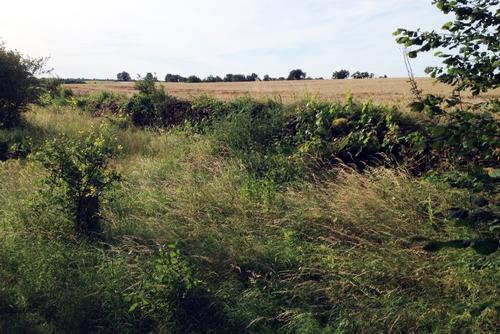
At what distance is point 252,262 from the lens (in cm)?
539

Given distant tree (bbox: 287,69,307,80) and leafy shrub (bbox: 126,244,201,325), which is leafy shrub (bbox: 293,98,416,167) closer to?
leafy shrub (bbox: 126,244,201,325)

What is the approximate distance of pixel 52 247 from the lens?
6008 millimetres

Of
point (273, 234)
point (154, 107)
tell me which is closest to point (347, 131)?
point (273, 234)

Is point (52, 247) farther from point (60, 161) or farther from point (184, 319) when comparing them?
point (184, 319)

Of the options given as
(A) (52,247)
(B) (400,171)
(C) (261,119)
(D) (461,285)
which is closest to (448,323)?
(D) (461,285)

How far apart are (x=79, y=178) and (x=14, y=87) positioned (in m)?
9.04

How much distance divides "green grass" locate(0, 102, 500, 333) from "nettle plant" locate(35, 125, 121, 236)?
0.19 metres

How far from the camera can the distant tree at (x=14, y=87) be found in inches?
557

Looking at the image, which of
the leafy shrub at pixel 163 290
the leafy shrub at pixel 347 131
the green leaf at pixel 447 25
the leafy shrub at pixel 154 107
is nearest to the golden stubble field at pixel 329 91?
the green leaf at pixel 447 25

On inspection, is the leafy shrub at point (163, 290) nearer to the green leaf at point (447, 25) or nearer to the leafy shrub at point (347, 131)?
the green leaf at point (447, 25)

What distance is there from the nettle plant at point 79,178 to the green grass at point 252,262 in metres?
0.19

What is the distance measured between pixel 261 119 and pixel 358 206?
4.28m

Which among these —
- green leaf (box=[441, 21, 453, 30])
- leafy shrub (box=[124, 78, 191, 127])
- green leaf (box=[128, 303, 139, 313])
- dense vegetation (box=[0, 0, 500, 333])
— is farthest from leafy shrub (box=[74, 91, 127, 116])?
green leaf (box=[441, 21, 453, 30])

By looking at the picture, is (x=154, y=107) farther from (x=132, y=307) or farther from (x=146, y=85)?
(x=132, y=307)
